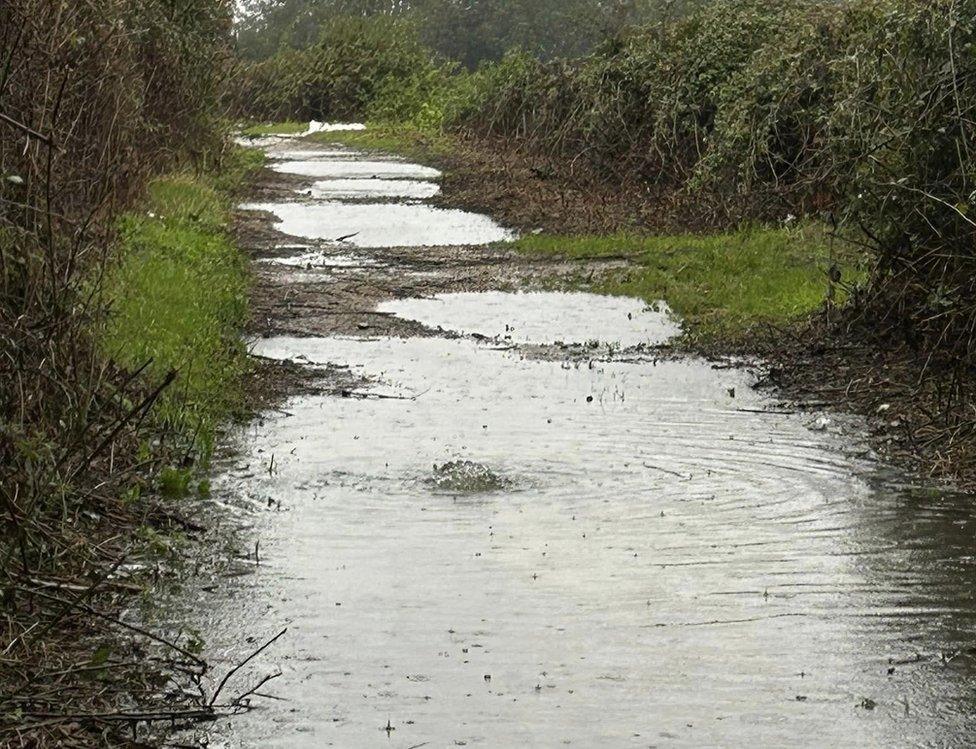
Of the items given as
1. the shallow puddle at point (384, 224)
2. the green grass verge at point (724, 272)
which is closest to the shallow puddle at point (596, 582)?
the green grass verge at point (724, 272)

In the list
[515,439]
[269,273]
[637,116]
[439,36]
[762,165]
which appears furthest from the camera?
[439,36]

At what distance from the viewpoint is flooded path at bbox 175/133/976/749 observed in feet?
20.1

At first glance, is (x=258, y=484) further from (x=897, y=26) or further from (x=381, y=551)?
(x=897, y=26)

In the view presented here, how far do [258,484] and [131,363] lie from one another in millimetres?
1680

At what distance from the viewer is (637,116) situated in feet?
83.8

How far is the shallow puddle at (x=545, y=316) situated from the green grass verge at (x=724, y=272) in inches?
13.9

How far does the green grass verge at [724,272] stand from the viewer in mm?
14664

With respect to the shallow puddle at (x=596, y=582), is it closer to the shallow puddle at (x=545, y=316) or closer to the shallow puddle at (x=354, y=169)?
the shallow puddle at (x=545, y=316)

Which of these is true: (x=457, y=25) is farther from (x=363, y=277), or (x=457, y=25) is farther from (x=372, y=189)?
(x=363, y=277)

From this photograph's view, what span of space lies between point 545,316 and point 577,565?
765 centimetres

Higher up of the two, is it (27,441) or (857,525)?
(27,441)

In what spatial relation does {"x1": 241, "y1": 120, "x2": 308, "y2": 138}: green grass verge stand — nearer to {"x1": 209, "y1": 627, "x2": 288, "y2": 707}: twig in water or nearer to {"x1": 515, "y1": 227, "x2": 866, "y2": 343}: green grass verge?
{"x1": 515, "y1": 227, "x2": 866, "y2": 343}: green grass verge

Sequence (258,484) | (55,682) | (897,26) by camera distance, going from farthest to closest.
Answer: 1. (897,26)
2. (258,484)
3. (55,682)

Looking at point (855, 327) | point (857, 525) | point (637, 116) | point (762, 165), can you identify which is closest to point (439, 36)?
point (637, 116)
